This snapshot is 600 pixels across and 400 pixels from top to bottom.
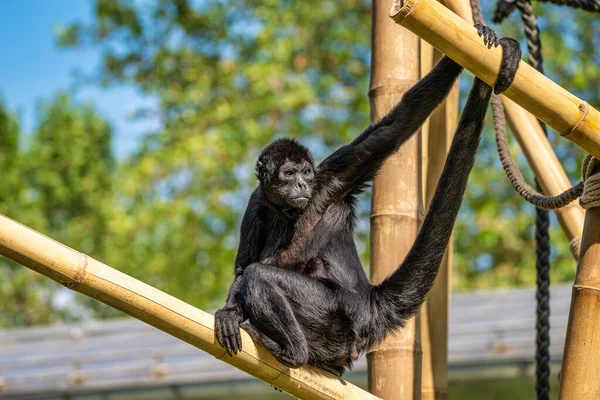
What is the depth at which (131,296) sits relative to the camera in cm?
374

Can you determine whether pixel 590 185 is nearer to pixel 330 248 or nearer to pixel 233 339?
pixel 330 248

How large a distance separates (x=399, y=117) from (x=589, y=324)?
1642mm

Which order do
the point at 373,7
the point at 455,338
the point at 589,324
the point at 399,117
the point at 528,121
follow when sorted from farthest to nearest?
the point at 455,338
the point at 528,121
the point at 373,7
the point at 399,117
the point at 589,324

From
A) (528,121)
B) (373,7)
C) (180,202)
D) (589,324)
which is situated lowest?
(589,324)

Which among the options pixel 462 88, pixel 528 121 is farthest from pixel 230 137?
pixel 528 121

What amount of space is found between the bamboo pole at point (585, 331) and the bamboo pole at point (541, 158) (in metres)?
1.48

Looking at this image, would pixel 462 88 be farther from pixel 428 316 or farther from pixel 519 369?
pixel 428 316

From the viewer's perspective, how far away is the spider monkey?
4.58 meters

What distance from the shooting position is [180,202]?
20.6 m

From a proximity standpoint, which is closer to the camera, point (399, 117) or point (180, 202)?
point (399, 117)

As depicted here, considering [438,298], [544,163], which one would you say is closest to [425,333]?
[438,298]

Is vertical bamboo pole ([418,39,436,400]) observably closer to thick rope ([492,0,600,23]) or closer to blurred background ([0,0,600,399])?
thick rope ([492,0,600,23])

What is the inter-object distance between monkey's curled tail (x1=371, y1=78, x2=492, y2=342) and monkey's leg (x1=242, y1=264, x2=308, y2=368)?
1.94 feet

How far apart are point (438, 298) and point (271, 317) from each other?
134 centimetres
